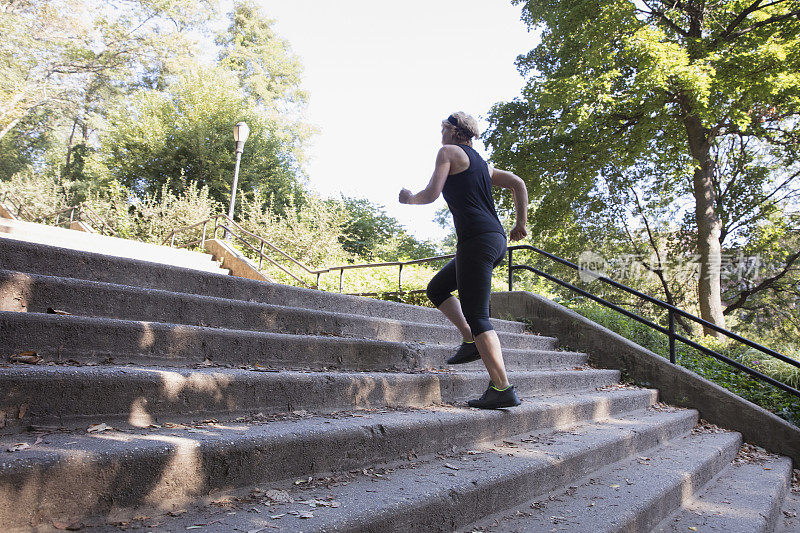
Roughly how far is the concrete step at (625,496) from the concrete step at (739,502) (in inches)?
2.4

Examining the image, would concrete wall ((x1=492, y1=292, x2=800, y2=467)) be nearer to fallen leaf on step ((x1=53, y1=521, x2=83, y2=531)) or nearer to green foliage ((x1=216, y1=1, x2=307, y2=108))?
fallen leaf on step ((x1=53, y1=521, x2=83, y2=531))

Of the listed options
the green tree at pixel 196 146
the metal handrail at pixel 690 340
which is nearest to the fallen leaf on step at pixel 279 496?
the metal handrail at pixel 690 340

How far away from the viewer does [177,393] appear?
2461 mm

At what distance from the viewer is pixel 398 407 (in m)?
3.36

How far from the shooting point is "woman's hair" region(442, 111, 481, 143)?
363 cm

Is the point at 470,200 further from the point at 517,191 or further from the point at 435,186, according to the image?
the point at 517,191

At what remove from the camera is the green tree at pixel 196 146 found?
23250mm

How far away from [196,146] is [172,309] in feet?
71.9

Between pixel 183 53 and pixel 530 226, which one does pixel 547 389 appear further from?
pixel 183 53

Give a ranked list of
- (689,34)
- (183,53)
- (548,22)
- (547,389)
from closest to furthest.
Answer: (547,389) → (689,34) → (548,22) → (183,53)

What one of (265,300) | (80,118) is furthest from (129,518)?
(80,118)

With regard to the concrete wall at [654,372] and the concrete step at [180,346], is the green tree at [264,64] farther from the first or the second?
the concrete step at [180,346]

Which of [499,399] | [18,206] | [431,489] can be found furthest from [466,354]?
[18,206]

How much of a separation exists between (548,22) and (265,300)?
561 inches
